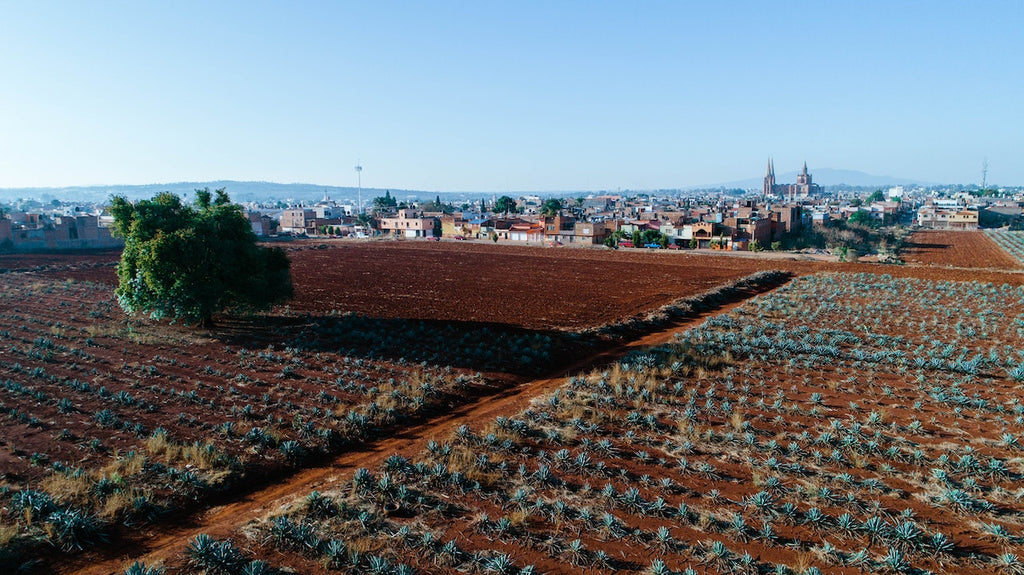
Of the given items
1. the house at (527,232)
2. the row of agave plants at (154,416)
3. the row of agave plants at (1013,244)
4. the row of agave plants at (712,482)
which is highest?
the house at (527,232)

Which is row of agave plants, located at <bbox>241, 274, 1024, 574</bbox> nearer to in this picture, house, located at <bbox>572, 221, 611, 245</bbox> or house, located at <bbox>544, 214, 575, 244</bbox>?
house, located at <bbox>572, 221, 611, 245</bbox>

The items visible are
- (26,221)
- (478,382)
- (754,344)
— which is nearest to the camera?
(478,382)

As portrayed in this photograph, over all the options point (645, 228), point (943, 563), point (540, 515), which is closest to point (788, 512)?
point (943, 563)

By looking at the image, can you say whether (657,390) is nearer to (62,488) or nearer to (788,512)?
(788,512)

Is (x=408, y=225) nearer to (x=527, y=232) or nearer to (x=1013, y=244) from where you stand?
(x=527, y=232)

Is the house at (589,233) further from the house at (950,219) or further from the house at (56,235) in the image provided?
the house at (950,219)

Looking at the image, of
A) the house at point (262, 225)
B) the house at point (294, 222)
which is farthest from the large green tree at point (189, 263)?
the house at point (294, 222)

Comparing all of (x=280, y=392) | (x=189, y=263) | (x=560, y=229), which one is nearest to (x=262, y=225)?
(x=560, y=229)
